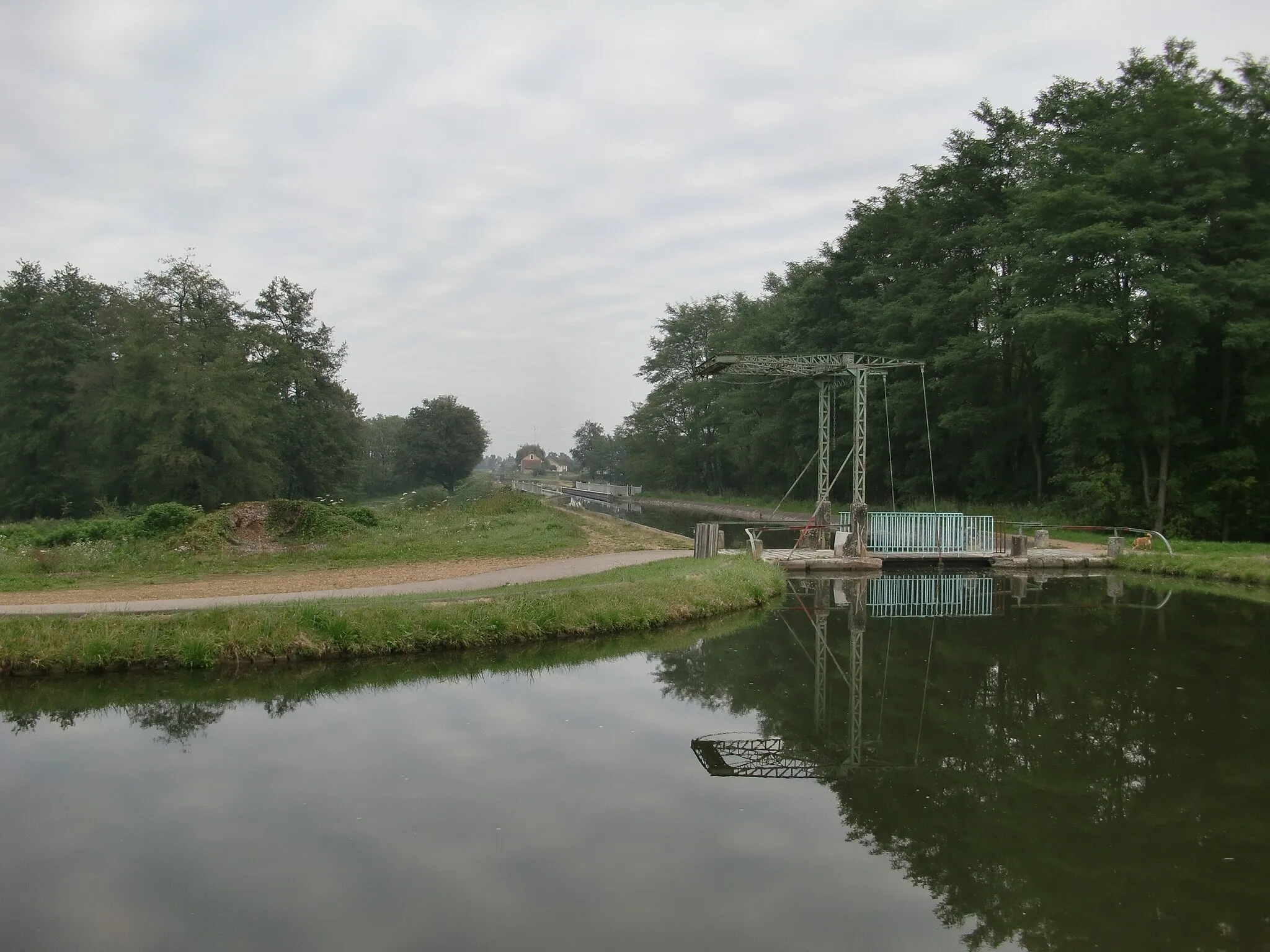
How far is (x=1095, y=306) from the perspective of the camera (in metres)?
28.2

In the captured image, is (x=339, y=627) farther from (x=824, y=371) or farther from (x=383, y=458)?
(x=383, y=458)

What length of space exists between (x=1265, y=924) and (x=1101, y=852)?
1.22 meters

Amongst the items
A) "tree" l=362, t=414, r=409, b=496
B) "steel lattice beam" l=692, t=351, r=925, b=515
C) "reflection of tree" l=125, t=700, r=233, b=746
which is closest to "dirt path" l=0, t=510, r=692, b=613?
"reflection of tree" l=125, t=700, r=233, b=746

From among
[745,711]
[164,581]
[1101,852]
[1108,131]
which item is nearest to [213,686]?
[745,711]

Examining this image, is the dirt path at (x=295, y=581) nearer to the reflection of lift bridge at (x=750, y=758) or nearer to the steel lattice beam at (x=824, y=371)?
the steel lattice beam at (x=824, y=371)

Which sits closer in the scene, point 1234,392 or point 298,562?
point 298,562


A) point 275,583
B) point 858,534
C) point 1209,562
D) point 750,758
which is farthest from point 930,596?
point 275,583

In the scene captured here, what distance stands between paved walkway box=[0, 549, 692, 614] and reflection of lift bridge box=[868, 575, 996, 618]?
17.5 feet

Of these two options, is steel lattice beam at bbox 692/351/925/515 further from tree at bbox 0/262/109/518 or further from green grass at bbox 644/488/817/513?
tree at bbox 0/262/109/518

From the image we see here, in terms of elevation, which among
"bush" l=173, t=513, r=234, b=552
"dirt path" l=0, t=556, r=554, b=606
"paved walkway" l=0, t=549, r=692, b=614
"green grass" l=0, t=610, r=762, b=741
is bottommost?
"green grass" l=0, t=610, r=762, b=741

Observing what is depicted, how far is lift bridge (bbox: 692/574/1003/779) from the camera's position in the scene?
9.13 m

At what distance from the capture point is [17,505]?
164 feet

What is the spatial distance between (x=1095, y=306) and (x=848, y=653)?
63.4ft

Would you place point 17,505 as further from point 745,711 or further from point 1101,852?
point 1101,852
